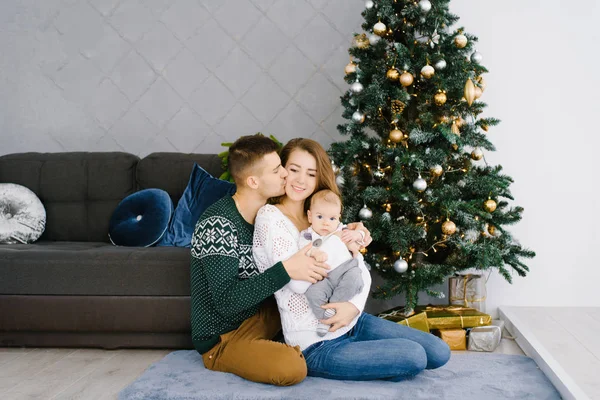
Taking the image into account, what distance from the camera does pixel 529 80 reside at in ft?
10.7

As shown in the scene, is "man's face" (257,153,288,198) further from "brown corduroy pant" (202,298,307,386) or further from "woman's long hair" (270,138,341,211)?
"brown corduroy pant" (202,298,307,386)

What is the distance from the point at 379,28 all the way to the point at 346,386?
1.69m

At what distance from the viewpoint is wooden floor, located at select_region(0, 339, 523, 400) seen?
2.07 metres

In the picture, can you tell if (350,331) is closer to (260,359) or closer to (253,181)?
(260,359)

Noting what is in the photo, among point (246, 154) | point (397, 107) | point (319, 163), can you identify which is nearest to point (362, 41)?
point (397, 107)

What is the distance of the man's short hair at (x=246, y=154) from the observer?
6.66ft

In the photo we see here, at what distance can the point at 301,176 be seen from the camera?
2.09 m

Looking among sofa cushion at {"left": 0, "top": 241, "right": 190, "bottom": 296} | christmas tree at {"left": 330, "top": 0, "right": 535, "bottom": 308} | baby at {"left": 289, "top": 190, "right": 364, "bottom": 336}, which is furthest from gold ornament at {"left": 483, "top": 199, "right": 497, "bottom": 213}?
sofa cushion at {"left": 0, "top": 241, "right": 190, "bottom": 296}

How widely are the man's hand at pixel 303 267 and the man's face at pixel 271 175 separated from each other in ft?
0.98

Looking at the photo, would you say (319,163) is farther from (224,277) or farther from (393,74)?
(393,74)

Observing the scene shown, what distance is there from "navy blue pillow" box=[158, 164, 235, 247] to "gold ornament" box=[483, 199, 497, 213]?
4.18 ft

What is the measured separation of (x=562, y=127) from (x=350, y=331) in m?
2.03

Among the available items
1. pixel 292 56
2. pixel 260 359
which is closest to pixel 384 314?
pixel 260 359

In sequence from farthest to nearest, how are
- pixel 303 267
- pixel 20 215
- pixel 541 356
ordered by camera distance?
pixel 20 215 < pixel 541 356 < pixel 303 267
